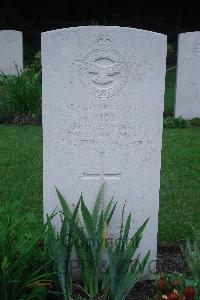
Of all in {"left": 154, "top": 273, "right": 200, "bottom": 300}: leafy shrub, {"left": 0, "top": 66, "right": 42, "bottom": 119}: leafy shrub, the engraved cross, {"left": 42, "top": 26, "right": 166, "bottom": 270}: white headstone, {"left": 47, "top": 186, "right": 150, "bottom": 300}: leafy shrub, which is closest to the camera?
{"left": 154, "top": 273, "right": 200, "bottom": 300}: leafy shrub

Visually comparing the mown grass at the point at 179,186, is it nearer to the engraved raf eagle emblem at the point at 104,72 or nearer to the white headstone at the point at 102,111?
the white headstone at the point at 102,111

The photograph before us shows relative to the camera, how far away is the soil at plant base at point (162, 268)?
10.9 feet

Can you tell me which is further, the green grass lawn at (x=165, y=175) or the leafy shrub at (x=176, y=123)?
the leafy shrub at (x=176, y=123)

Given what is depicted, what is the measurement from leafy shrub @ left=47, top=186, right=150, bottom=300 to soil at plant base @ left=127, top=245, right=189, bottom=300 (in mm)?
176

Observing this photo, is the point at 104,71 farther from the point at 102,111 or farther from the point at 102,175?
the point at 102,175

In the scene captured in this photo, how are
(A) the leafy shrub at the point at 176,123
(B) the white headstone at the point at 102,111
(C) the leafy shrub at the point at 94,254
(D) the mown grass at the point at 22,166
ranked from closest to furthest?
1. (C) the leafy shrub at the point at 94,254
2. (B) the white headstone at the point at 102,111
3. (D) the mown grass at the point at 22,166
4. (A) the leafy shrub at the point at 176,123

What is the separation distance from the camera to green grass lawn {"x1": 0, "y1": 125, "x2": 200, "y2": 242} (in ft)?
15.4

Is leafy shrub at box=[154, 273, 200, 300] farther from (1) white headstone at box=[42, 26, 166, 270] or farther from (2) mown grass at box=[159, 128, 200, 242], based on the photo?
(2) mown grass at box=[159, 128, 200, 242]

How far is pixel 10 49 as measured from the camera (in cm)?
1171

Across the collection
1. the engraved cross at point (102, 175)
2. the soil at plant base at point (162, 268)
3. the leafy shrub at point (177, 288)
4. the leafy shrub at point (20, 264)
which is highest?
the engraved cross at point (102, 175)

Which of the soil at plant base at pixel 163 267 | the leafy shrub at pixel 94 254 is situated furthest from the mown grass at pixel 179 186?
the leafy shrub at pixel 94 254

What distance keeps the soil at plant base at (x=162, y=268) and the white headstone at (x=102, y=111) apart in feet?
1.95

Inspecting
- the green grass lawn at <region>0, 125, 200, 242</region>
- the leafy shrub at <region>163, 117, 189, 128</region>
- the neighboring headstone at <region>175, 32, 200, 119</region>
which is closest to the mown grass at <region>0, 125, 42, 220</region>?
the green grass lawn at <region>0, 125, 200, 242</region>

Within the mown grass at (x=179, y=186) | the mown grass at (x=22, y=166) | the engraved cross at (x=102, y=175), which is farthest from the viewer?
the mown grass at (x=22, y=166)
